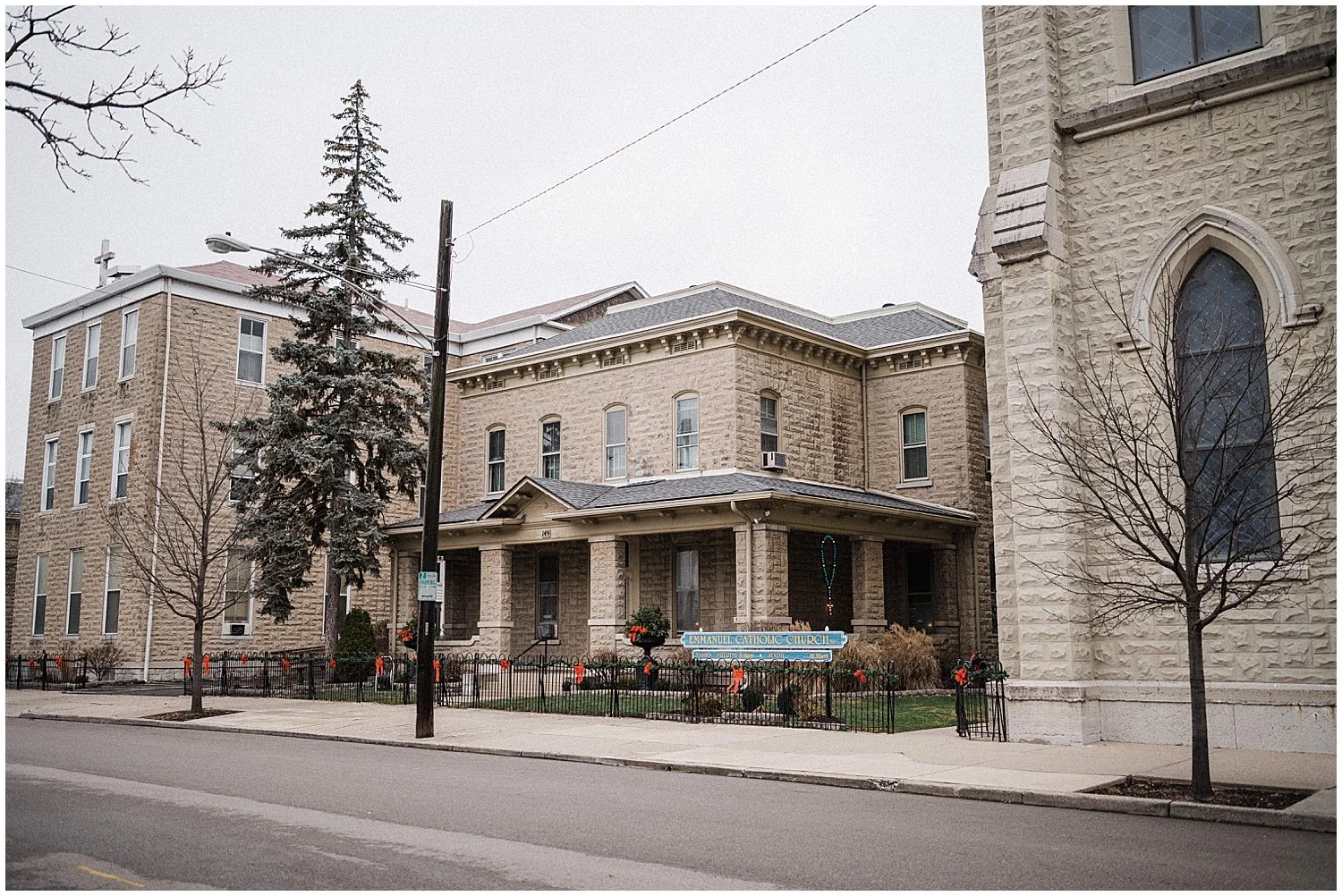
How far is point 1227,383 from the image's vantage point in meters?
14.0

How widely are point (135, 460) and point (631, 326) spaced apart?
1425 cm

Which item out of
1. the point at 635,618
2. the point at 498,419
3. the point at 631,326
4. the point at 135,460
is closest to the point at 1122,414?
the point at 635,618

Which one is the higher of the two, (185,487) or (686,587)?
(185,487)

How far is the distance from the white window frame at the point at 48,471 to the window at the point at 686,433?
20381 mm

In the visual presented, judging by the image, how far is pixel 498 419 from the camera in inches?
1371

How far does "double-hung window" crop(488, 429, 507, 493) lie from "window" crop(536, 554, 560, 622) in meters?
3.14

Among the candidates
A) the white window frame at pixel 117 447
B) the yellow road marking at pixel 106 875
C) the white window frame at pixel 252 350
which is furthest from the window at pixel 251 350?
the yellow road marking at pixel 106 875

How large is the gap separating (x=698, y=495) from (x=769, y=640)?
5.93 m

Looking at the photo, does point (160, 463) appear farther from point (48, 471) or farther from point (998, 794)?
point (998, 794)

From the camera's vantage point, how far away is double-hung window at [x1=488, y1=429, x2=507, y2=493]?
34.9 m

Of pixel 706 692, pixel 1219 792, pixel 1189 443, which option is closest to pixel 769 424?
pixel 706 692

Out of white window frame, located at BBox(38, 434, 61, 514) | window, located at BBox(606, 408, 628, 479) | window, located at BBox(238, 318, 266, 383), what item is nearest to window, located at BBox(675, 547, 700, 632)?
window, located at BBox(606, 408, 628, 479)

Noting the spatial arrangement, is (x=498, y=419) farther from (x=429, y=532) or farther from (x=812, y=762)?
(x=812, y=762)

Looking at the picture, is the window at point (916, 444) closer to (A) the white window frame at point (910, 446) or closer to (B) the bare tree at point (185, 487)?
(A) the white window frame at point (910, 446)
